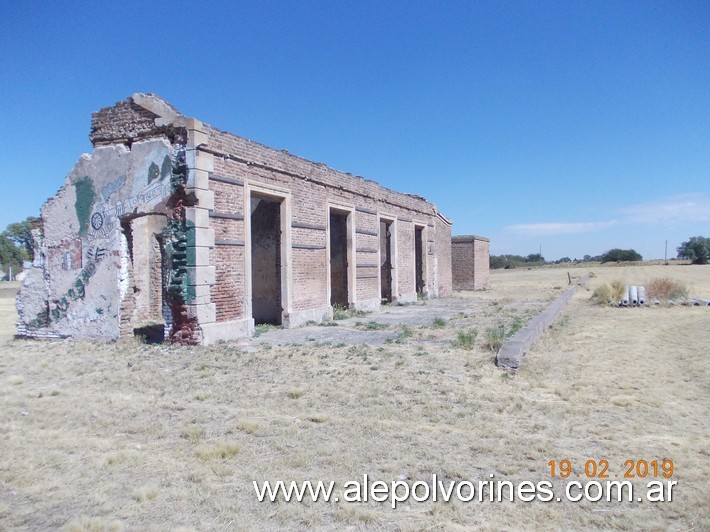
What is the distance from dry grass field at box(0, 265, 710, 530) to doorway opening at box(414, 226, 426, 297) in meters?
14.0

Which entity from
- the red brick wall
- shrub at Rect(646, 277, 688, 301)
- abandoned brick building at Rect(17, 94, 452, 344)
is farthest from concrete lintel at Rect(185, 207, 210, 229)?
shrub at Rect(646, 277, 688, 301)

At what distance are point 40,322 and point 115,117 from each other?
15.8 feet

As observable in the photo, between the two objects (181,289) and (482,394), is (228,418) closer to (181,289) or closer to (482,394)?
(482,394)

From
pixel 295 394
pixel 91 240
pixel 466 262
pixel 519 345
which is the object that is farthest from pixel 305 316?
pixel 466 262

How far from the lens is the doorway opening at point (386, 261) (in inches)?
773

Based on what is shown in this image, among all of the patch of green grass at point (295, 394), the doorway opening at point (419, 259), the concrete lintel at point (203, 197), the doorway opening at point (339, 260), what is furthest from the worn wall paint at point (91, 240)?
the doorway opening at point (419, 259)

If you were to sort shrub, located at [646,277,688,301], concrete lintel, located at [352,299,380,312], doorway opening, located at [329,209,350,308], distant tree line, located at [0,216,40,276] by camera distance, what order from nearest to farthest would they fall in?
concrete lintel, located at [352,299,380,312], doorway opening, located at [329,209,350,308], shrub, located at [646,277,688,301], distant tree line, located at [0,216,40,276]

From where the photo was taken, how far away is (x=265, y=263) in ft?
46.6

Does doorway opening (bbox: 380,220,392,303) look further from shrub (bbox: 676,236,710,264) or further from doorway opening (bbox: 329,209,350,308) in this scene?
shrub (bbox: 676,236,710,264)

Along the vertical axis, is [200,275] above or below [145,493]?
above

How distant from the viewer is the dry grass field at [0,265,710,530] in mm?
3201

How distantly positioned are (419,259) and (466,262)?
21.0 feet

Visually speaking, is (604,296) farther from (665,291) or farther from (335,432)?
(335,432)

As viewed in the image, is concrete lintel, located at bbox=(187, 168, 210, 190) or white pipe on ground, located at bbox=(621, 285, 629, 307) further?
white pipe on ground, located at bbox=(621, 285, 629, 307)
